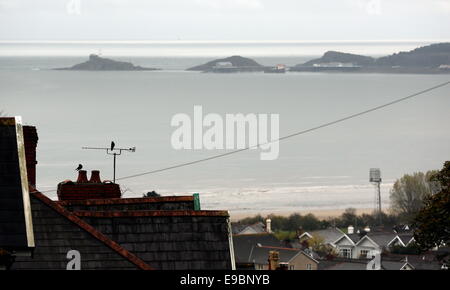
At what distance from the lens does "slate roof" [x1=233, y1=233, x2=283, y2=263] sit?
123125 millimetres

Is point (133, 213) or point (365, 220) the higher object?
point (133, 213)

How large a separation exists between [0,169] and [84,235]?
5.32 meters

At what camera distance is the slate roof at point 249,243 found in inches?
4847

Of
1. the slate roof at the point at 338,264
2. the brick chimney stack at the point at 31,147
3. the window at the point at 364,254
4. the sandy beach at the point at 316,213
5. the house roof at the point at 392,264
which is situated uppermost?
the brick chimney stack at the point at 31,147

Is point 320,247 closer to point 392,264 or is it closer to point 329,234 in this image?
point 329,234

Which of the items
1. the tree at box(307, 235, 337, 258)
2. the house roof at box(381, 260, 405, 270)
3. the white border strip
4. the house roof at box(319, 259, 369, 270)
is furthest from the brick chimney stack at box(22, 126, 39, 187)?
the tree at box(307, 235, 337, 258)

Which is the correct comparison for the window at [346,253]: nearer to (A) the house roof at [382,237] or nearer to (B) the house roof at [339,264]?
(A) the house roof at [382,237]

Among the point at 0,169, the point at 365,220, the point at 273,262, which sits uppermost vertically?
the point at 0,169

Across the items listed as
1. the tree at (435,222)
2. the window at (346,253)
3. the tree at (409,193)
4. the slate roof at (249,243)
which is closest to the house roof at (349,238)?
the window at (346,253)

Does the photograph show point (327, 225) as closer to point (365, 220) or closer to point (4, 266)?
point (365, 220)

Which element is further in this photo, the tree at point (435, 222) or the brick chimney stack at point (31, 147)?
the tree at point (435, 222)

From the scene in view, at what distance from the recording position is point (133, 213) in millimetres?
28609
